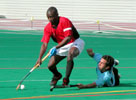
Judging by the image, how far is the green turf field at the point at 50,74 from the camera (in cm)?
844

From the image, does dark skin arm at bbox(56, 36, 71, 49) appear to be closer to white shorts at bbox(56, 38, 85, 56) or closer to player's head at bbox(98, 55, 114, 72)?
white shorts at bbox(56, 38, 85, 56)

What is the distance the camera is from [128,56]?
53.7ft

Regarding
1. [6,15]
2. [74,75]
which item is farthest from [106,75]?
[6,15]

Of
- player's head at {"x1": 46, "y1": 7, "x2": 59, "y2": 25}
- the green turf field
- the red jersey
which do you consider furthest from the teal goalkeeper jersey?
player's head at {"x1": 46, "y1": 7, "x2": 59, "y2": 25}

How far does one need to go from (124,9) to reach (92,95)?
30.7m

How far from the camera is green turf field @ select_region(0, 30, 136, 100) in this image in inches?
332

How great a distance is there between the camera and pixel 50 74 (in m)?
11.6

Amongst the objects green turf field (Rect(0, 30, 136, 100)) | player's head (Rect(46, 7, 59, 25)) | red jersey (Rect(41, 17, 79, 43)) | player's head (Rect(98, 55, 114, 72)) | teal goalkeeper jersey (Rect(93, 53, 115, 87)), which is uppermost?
player's head (Rect(46, 7, 59, 25))

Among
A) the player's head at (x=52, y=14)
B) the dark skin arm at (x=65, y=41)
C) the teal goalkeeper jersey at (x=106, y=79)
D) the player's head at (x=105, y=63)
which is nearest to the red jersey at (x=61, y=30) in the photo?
the dark skin arm at (x=65, y=41)

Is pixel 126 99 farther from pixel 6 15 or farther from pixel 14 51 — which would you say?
pixel 6 15

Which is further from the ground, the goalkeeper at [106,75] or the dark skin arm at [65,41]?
the dark skin arm at [65,41]

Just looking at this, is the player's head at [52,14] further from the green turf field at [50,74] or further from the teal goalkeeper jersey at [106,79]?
the teal goalkeeper jersey at [106,79]

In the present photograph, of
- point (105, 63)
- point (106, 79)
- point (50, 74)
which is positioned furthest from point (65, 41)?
point (50, 74)

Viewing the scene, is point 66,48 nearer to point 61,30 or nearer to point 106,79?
point 61,30
